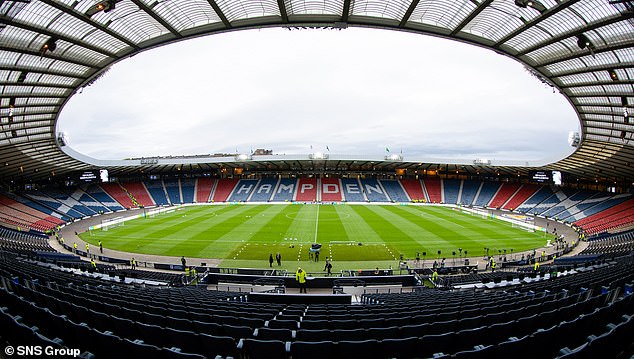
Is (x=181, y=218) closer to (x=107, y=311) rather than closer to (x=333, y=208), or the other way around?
(x=333, y=208)

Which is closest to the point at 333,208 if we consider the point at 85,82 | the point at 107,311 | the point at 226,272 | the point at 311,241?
the point at 311,241

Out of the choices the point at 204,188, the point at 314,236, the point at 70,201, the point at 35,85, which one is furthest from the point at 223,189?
the point at 35,85

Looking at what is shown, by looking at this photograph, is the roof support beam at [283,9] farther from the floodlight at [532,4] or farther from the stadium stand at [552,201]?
the stadium stand at [552,201]

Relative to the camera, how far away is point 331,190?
3164 inches

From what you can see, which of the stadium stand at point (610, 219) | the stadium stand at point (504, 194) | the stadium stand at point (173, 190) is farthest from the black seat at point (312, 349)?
the stadium stand at point (173, 190)

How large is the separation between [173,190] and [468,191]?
74.7 meters

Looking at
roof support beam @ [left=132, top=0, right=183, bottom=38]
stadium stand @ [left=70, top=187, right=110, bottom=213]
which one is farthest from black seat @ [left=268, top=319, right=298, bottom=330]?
stadium stand @ [left=70, top=187, right=110, bottom=213]

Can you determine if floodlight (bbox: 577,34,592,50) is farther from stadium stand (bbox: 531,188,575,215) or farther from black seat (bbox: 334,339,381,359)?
stadium stand (bbox: 531,188,575,215)

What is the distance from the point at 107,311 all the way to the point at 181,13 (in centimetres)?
2067

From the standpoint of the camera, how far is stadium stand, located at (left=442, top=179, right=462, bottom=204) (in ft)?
245

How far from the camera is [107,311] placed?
7.09m

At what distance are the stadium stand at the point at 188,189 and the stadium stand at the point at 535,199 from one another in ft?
242

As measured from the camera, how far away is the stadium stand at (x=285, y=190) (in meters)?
75.9

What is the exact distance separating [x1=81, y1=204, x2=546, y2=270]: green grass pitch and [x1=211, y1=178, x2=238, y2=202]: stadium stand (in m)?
18.0
